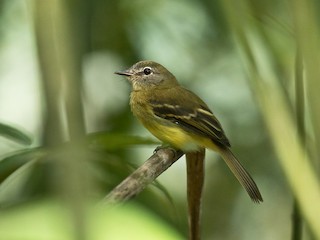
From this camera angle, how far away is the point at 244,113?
341cm

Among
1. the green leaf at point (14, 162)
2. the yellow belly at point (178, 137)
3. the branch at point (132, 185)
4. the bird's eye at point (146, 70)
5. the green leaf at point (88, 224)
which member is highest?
the bird's eye at point (146, 70)

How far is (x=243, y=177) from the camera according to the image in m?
2.52

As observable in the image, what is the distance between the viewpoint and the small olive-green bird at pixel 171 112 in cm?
291

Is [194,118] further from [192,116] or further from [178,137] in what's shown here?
[178,137]

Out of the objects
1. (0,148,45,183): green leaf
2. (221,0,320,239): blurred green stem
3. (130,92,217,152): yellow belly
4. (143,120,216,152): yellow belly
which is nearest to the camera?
(221,0,320,239): blurred green stem

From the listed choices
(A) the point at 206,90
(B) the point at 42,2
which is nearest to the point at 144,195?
(B) the point at 42,2

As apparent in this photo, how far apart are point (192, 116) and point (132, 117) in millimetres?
252

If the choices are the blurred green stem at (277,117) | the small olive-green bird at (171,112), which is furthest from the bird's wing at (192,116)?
the blurred green stem at (277,117)

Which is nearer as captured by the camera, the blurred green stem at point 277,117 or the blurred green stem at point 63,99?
the blurred green stem at point 63,99

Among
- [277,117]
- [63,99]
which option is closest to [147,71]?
[277,117]

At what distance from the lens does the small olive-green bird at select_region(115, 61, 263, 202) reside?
2.91 metres

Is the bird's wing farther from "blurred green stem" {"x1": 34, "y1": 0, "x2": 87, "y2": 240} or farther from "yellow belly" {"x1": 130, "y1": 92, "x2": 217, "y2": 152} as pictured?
"blurred green stem" {"x1": 34, "y1": 0, "x2": 87, "y2": 240}

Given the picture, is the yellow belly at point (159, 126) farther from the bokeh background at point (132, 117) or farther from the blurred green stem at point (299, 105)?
the blurred green stem at point (299, 105)

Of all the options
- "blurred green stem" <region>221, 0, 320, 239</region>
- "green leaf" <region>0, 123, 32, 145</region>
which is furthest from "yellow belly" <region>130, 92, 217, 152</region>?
"blurred green stem" <region>221, 0, 320, 239</region>
